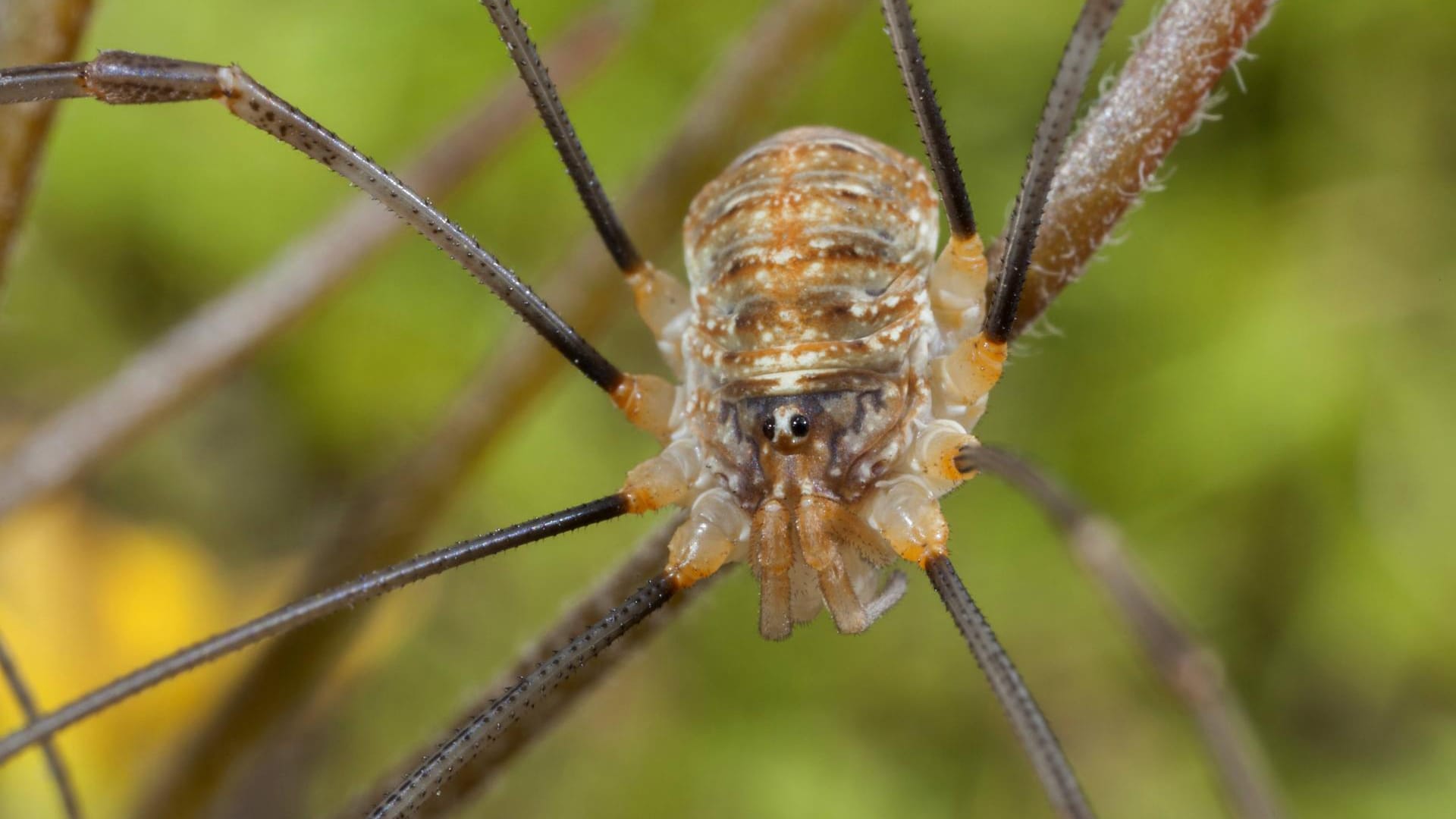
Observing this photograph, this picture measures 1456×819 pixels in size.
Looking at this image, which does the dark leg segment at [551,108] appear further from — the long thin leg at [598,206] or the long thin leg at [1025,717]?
the long thin leg at [1025,717]

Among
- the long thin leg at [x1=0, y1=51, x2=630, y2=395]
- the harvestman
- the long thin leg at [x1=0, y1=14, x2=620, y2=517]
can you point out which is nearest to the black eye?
the harvestman

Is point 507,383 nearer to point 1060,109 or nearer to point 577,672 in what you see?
point 577,672

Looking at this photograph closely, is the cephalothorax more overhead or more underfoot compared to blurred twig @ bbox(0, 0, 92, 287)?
more underfoot

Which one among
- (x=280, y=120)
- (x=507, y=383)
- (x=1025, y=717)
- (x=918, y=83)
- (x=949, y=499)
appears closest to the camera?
(x=1025, y=717)

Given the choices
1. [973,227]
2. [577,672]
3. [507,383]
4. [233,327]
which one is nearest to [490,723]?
[577,672]

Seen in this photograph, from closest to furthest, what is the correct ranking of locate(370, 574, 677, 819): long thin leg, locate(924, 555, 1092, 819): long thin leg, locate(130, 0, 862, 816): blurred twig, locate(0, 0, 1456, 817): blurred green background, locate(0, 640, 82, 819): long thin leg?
1. locate(924, 555, 1092, 819): long thin leg
2. locate(370, 574, 677, 819): long thin leg
3. locate(0, 640, 82, 819): long thin leg
4. locate(130, 0, 862, 816): blurred twig
5. locate(0, 0, 1456, 817): blurred green background

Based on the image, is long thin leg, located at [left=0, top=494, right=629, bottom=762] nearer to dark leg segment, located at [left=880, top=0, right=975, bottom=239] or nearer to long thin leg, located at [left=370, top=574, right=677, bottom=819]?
long thin leg, located at [left=370, top=574, right=677, bottom=819]

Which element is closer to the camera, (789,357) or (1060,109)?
(1060,109)
